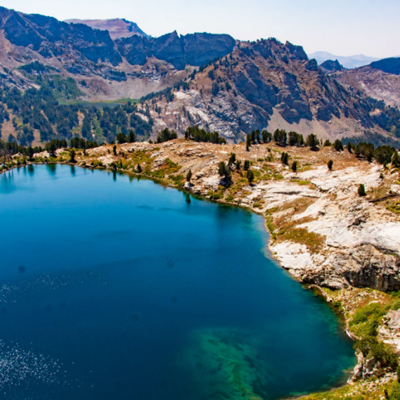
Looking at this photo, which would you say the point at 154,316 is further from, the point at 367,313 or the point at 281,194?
the point at 281,194

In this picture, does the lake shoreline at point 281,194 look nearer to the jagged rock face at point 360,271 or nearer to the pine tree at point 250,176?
the jagged rock face at point 360,271

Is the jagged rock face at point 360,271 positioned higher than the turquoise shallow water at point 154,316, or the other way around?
the jagged rock face at point 360,271

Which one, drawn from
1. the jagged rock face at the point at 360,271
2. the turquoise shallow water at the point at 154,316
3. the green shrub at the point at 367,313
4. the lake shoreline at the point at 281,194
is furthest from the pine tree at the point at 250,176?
the green shrub at the point at 367,313

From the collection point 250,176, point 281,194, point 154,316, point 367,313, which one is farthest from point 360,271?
point 250,176

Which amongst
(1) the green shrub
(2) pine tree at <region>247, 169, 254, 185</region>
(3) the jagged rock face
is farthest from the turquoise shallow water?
(2) pine tree at <region>247, 169, 254, 185</region>

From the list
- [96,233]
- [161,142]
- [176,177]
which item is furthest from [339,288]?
[161,142]

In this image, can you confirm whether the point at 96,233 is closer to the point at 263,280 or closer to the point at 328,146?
the point at 263,280

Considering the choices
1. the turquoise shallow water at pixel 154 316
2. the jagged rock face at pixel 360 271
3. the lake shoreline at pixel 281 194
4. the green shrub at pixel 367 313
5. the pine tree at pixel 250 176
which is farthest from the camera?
the pine tree at pixel 250 176

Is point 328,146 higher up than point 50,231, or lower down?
higher up
